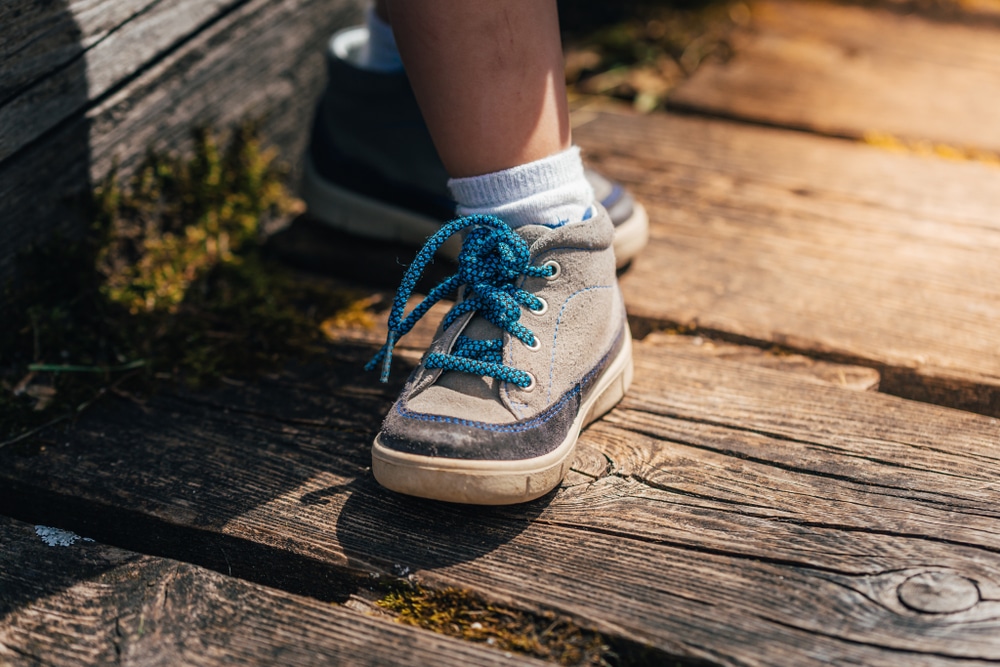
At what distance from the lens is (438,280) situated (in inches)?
73.5

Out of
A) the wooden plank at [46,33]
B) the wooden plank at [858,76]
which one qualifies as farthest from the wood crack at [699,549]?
the wooden plank at [858,76]

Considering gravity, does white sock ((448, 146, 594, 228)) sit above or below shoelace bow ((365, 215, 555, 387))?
above

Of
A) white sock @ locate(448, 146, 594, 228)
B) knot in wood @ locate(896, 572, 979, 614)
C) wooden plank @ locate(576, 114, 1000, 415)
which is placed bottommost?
knot in wood @ locate(896, 572, 979, 614)

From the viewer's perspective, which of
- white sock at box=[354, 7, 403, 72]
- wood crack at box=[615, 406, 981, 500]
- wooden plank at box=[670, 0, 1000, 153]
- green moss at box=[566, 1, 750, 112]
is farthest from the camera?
green moss at box=[566, 1, 750, 112]

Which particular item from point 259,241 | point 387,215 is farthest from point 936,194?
point 259,241

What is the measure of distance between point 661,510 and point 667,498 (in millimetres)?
30

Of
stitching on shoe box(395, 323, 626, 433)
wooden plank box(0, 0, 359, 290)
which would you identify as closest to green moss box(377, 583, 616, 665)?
stitching on shoe box(395, 323, 626, 433)

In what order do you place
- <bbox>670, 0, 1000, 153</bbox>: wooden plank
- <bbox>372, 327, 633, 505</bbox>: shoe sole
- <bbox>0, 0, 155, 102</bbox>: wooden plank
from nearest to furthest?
<bbox>372, 327, 633, 505</bbox>: shoe sole → <bbox>0, 0, 155, 102</bbox>: wooden plank → <bbox>670, 0, 1000, 153</bbox>: wooden plank

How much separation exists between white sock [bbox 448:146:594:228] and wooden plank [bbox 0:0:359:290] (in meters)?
0.84

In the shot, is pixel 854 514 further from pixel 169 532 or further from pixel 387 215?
pixel 387 215

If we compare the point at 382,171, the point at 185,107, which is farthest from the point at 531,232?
the point at 185,107

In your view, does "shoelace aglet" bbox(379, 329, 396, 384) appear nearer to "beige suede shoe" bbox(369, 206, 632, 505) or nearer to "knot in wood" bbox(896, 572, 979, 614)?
"beige suede shoe" bbox(369, 206, 632, 505)

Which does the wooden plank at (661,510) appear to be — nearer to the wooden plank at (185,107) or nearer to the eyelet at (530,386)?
the eyelet at (530,386)
